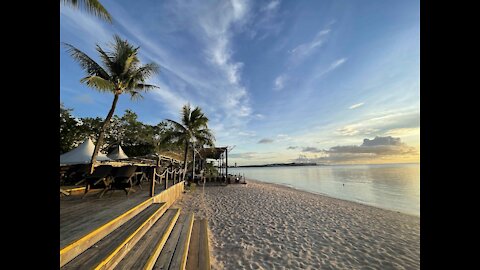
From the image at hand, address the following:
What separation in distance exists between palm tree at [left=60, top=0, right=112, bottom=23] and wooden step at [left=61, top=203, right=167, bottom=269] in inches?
250

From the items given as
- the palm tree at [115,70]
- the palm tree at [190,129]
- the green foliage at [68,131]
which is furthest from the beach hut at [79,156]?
the palm tree at [190,129]

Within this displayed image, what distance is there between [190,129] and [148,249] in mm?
15467

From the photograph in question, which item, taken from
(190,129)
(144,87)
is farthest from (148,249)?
(190,129)

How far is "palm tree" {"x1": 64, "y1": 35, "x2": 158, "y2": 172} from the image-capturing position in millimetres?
9469

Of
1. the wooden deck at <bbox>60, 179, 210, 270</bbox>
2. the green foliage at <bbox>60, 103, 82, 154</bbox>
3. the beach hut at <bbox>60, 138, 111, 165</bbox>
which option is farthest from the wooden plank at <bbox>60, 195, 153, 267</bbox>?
the green foliage at <bbox>60, 103, 82, 154</bbox>

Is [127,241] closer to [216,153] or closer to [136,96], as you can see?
[136,96]

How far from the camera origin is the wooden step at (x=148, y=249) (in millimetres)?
2750

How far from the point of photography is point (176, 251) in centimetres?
350

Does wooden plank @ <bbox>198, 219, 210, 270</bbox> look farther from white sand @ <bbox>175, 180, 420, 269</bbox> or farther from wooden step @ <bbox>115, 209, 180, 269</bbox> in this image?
wooden step @ <bbox>115, 209, 180, 269</bbox>

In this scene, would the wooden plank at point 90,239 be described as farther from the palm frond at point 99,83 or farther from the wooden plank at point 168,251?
the palm frond at point 99,83
